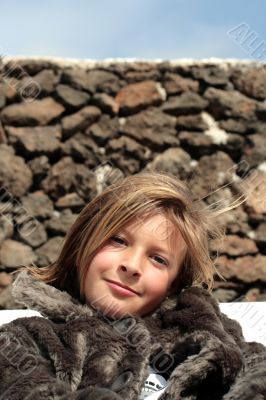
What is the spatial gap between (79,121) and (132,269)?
3.18m

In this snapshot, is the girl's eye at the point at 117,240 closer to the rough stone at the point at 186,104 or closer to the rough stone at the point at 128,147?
the rough stone at the point at 128,147

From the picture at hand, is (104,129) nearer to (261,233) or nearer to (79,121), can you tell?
(79,121)

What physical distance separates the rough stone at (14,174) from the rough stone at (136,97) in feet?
2.53

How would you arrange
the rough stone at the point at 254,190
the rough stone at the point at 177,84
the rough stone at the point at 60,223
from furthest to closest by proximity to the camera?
the rough stone at the point at 177,84
the rough stone at the point at 254,190
the rough stone at the point at 60,223

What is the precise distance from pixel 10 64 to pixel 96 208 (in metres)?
2.95

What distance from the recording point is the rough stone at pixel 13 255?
4148 millimetres

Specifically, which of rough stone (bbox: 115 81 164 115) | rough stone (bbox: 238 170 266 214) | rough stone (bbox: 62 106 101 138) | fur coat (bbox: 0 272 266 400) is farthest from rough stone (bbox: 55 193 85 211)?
fur coat (bbox: 0 272 266 400)

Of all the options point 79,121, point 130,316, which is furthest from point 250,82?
point 130,316

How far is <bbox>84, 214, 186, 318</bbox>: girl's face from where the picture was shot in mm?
Result: 1316

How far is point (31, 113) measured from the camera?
14.1 feet

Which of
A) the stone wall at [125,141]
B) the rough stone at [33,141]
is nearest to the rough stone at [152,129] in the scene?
the stone wall at [125,141]

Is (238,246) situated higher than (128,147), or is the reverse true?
(128,147)

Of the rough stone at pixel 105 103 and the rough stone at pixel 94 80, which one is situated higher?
the rough stone at pixel 94 80

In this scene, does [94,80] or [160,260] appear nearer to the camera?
[160,260]
